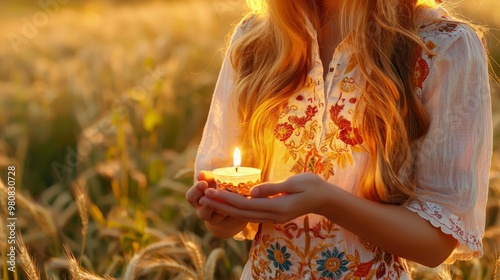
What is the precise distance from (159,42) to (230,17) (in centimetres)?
216

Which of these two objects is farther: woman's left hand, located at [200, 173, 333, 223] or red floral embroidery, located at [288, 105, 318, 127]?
red floral embroidery, located at [288, 105, 318, 127]

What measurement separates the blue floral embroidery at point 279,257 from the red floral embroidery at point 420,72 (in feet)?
1.79

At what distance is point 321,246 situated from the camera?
6.48 feet

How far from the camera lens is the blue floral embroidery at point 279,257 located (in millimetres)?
2018

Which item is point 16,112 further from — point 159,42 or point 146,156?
point 146,156

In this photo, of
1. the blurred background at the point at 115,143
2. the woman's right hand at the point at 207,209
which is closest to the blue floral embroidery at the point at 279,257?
the woman's right hand at the point at 207,209

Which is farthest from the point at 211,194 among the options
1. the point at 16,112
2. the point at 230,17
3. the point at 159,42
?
the point at 230,17

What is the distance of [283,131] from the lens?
2.08 metres

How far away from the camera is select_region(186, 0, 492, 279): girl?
187cm

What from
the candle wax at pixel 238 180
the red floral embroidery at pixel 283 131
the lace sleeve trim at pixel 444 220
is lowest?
the lace sleeve trim at pixel 444 220

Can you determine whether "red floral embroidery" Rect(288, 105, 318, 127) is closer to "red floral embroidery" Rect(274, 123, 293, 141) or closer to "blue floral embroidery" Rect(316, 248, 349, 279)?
"red floral embroidery" Rect(274, 123, 293, 141)

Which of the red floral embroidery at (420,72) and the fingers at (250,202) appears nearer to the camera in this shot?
the fingers at (250,202)

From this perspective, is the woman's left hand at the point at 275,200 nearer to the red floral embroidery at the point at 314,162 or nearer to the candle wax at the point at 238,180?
the candle wax at the point at 238,180

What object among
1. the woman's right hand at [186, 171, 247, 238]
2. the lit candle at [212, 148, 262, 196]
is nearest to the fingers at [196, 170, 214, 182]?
the woman's right hand at [186, 171, 247, 238]
